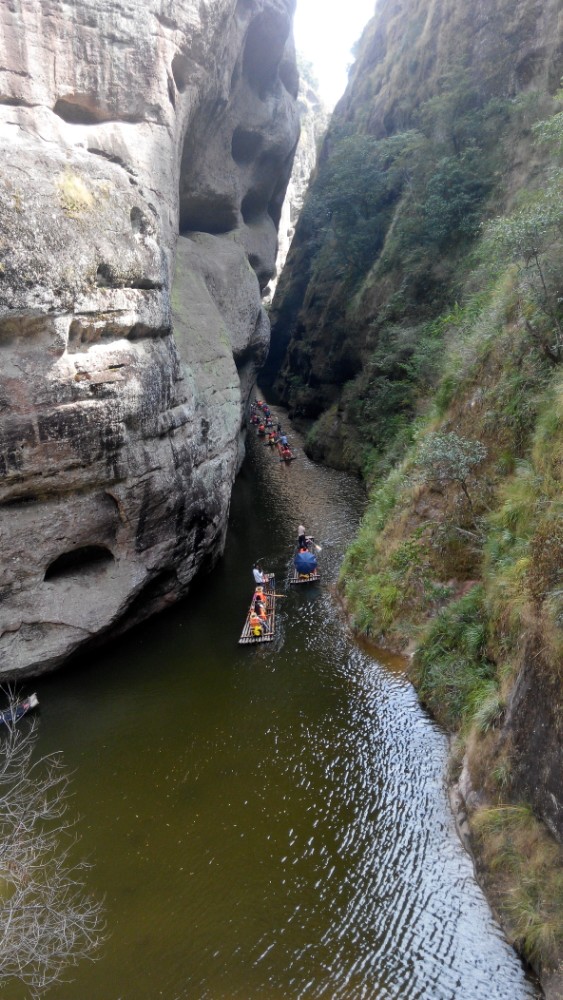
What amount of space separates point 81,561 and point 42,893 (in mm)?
7852

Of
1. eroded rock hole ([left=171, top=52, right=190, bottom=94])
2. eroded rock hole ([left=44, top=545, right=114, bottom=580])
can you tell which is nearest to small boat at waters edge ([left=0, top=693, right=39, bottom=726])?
eroded rock hole ([left=44, top=545, right=114, bottom=580])

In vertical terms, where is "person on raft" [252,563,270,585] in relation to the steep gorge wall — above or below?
below

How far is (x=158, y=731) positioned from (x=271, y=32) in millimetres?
27605

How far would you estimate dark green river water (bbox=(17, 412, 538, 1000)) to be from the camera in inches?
241

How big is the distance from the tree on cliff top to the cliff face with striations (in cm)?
375

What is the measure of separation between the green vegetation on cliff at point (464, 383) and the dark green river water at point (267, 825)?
71 centimetres

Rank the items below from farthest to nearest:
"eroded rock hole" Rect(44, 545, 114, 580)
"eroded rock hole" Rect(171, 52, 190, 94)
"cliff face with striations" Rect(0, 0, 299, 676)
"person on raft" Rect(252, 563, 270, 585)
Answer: "eroded rock hole" Rect(171, 52, 190, 94)
"person on raft" Rect(252, 563, 270, 585)
"eroded rock hole" Rect(44, 545, 114, 580)
"cliff face with striations" Rect(0, 0, 299, 676)

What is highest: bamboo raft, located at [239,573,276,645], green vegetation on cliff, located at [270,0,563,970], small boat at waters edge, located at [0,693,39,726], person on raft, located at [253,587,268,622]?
green vegetation on cliff, located at [270,0,563,970]

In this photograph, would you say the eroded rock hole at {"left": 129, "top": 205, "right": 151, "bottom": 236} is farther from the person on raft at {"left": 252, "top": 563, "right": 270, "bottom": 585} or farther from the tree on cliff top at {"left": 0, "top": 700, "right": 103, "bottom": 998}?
the tree on cliff top at {"left": 0, "top": 700, "right": 103, "bottom": 998}

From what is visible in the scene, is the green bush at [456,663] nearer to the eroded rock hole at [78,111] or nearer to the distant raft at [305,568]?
the distant raft at [305,568]

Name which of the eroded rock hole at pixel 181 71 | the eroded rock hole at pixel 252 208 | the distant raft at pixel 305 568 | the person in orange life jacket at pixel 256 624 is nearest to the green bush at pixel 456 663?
the person in orange life jacket at pixel 256 624

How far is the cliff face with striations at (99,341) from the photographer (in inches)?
452

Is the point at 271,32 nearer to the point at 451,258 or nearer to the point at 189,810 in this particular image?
the point at 451,258

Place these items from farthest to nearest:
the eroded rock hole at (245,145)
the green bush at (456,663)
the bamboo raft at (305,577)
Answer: the eroded rock hole at (245,145) → the bamboo raft at (305,577) → the green bush at (456,663)
